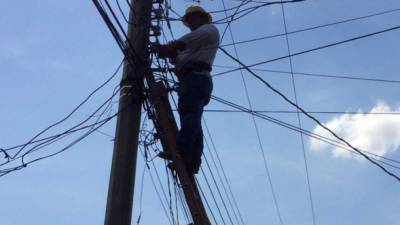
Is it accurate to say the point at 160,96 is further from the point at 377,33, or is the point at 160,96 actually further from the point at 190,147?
the point at 377,33

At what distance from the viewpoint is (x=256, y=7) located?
7.85 m

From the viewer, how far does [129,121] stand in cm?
662

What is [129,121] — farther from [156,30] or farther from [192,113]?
[156,30]

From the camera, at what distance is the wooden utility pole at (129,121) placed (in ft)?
20.0

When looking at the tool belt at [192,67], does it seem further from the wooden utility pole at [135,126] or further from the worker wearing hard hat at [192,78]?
the wooden utility pole at [135,126]

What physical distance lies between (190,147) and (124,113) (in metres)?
0.69

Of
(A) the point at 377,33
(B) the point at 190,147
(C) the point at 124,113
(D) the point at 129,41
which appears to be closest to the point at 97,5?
(D) the point at 129,41

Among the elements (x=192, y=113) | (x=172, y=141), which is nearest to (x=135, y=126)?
(x=172, y=141)

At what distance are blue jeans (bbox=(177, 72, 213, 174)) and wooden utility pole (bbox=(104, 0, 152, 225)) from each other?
1.31 ft

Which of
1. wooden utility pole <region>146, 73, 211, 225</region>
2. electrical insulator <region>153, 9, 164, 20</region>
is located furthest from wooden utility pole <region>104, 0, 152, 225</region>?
electrical insulator <region>153, 9, 164, 20</region>

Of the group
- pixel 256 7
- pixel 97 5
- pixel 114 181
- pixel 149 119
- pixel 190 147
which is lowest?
pixel 114 181

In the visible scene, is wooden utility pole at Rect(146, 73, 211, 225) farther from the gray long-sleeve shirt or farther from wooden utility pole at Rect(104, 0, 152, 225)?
the gray long-sleeve shirt

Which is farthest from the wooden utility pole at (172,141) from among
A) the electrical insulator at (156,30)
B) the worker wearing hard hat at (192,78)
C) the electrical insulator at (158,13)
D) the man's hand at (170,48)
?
the electrical insulator at (158,13)

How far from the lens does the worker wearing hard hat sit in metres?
6.57
